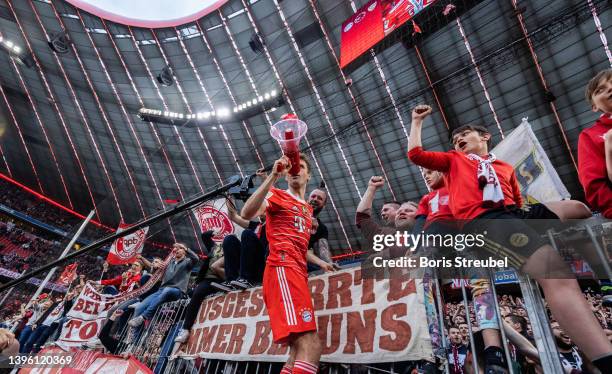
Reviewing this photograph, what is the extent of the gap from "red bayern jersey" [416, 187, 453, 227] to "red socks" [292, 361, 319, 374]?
1.42 m

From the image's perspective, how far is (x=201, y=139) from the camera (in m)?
17.2

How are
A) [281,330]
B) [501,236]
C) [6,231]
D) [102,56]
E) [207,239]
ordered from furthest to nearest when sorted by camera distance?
[6,231] < [102,56] < [207,239] < [281,330] < [501,236]

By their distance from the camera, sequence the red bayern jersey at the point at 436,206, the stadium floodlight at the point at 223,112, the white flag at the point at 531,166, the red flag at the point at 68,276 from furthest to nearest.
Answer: the stadium floodlight at the point at 223,112 < the red flag at the point at 68,276 < the white flag at the point at 531,166 < the red bayern jersey at the point at 436,206

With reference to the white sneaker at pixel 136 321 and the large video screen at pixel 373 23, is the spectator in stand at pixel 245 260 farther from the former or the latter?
the large video screen at pixel 373 23

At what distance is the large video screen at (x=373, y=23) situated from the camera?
7.55 metres

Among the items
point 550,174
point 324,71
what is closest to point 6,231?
point 324,71

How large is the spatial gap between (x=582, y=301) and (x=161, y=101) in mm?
18422

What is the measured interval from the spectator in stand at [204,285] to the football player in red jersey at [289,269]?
Answer: 1.78 metres

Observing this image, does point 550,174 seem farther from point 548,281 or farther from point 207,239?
point 207,239

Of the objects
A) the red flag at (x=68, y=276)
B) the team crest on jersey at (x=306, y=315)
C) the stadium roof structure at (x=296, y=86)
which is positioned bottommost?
the team crest on jersey at (x=306, y=315)

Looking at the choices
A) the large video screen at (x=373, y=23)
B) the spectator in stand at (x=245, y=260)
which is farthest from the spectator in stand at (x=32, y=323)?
the large video screen at (x=373, y=23)

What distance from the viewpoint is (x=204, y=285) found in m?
3.64

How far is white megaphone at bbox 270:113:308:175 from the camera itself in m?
1.95

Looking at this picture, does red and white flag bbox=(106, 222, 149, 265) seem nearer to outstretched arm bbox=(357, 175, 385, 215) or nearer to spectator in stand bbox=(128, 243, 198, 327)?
spectator in stand bbox=(128, 243, 198, 327)
